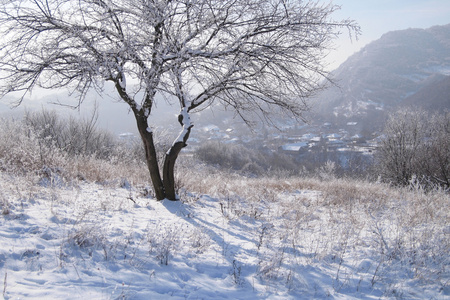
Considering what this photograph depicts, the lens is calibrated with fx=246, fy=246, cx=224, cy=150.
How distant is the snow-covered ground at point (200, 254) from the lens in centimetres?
227

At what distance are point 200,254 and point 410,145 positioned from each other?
88.8 ft

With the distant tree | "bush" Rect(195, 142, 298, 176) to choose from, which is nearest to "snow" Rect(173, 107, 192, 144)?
the distant tree

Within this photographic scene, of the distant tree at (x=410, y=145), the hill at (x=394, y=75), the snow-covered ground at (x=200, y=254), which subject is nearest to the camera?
the snow-covered ground at (x=200, y=254)

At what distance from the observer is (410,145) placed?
23344mm

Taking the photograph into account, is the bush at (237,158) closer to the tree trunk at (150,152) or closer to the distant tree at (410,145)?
the distant tree at (410,145)

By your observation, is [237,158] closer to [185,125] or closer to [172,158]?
[172,158]

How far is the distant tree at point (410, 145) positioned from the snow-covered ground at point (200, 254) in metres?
20.9

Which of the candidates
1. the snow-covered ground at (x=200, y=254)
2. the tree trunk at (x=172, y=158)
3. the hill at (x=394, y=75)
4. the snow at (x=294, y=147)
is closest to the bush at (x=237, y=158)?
the snow at (x=294, y=147)

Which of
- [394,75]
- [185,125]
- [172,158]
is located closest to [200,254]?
[172,158]

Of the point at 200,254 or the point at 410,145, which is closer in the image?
the point at 200,254

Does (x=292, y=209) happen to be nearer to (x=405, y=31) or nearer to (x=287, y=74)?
(x=287, y=74)

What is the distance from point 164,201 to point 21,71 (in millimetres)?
3670

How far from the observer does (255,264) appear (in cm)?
295

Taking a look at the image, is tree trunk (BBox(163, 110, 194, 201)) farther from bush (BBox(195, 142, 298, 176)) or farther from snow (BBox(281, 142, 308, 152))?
snow (BBox(281, 142, 308, 152))
